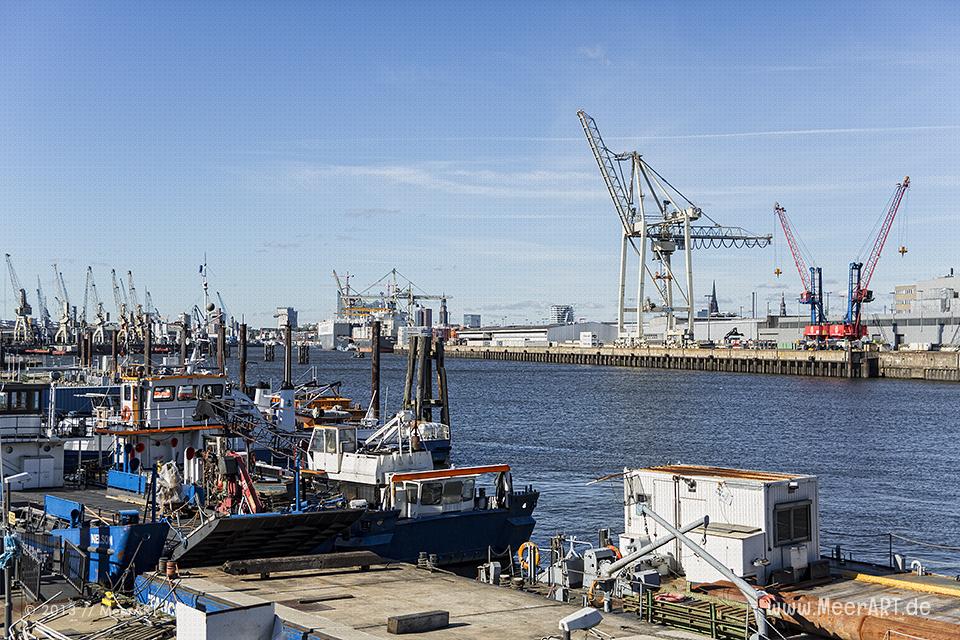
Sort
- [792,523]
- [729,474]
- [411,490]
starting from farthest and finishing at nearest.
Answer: [411,490] < [729,474] < [792,523]

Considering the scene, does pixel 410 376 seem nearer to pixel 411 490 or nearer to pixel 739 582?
pixel 411 490

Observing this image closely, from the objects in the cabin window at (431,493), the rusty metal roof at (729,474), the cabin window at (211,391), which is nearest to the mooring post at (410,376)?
the cabin window at (211,391)

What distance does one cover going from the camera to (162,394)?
3481 cm

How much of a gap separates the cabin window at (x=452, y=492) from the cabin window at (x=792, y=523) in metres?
11.7

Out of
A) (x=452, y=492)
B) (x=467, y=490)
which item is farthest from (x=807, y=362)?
Answer: (x=452, y=492)

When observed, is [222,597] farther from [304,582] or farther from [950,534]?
[950,534]

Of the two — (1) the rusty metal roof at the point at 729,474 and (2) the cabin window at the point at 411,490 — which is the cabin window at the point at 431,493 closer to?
(2) the cabin window at the point at 411,490

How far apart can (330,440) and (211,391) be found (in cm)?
541

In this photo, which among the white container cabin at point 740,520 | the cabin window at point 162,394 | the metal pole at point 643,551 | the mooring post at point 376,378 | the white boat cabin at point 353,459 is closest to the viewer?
the metal pole at point 643,551

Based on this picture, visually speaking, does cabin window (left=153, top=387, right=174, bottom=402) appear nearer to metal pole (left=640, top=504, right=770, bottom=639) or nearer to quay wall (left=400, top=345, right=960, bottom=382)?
metal pole (left=640, top=504, right=770, bottom=639)

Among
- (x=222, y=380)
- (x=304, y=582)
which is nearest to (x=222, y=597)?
(x=304, y=582)

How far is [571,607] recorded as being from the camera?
2006 cm

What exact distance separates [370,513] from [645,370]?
147074 millimetres

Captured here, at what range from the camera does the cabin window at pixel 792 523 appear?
2197 centimetres
